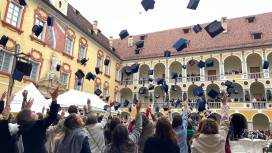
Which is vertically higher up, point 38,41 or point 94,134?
point 38,41

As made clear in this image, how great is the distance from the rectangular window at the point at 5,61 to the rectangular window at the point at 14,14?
7.59ft

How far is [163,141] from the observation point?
2.75m

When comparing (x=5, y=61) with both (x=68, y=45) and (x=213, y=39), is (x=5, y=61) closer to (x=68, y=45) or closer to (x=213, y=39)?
(x=68, y=45)

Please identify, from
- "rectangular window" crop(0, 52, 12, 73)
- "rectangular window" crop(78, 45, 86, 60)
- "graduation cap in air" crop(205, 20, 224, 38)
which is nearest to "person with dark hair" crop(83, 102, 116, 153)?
"graduation cap in air" crop(205, 20, 224, 38)

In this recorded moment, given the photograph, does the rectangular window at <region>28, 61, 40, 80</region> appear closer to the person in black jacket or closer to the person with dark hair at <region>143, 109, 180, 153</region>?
the person in black jacket

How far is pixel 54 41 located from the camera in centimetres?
1830

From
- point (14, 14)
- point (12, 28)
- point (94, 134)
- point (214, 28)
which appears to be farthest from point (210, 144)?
point (14, 14)

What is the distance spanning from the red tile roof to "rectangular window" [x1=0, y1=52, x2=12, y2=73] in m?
18.5

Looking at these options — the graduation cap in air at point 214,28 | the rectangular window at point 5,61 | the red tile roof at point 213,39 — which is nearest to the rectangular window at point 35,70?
the rectangular window at point 5,61

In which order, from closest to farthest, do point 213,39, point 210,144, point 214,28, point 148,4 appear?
point 210,144, point 148,4, point 214,28, point 213,39

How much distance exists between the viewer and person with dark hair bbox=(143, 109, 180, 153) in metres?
2.72

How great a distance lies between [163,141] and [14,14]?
15.4 meters

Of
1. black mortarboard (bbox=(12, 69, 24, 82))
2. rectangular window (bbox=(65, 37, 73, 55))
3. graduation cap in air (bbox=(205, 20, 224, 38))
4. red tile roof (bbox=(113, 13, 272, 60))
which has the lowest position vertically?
black mortarboard (bbox=(12, 69, 24, 82))

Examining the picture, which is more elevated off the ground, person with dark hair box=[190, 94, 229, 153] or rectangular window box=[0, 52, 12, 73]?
rectangular window box=[0, 52, 12, 73]
